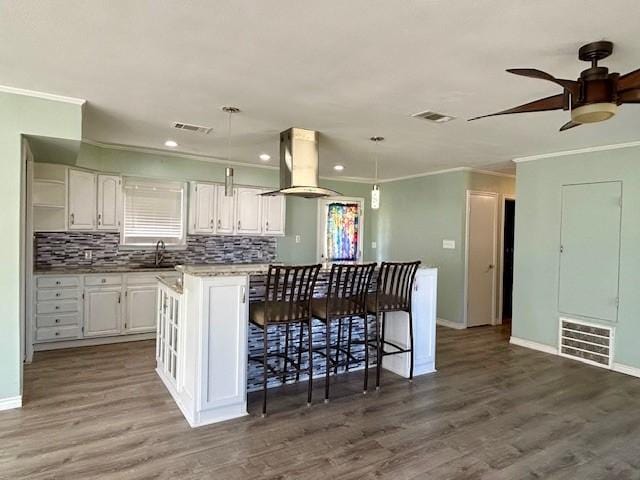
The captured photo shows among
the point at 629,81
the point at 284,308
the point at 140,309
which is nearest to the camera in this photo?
the point at 629,81

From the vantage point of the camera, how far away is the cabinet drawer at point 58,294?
4.40 meters

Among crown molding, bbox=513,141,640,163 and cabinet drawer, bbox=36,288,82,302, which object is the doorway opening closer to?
crown molding, bbox=513,141,640,163

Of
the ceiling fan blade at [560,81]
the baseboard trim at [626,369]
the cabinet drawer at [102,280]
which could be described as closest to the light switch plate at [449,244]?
the baseboard trim at [626,369]

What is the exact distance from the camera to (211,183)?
568cm

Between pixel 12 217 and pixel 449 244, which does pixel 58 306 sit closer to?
pixel 12 217

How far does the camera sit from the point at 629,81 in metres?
1.91

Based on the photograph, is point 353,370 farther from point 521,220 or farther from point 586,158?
point 586,158

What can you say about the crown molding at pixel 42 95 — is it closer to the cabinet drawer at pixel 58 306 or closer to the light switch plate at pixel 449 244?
the cabinet drawer at pixel 58 306

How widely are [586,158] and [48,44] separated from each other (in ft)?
16.6

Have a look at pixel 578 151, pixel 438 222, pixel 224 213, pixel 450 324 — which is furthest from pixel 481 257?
pixel 224 213

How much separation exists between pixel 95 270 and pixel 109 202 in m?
0.88

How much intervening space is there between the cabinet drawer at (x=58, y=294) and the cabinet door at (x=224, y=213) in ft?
6.27

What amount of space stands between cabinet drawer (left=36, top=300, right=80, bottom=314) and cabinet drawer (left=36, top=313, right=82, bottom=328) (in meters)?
0.06

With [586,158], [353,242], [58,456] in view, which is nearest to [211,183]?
[353,242]
